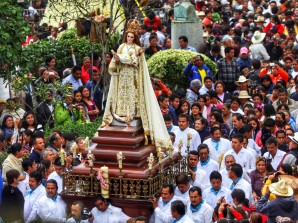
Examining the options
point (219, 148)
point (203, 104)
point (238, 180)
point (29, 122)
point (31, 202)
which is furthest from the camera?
point (203, 104)

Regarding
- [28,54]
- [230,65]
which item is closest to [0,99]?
[28,54]

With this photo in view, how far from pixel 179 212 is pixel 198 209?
55cm

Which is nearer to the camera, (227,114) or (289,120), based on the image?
(289,120)

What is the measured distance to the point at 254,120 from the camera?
20.1 metres

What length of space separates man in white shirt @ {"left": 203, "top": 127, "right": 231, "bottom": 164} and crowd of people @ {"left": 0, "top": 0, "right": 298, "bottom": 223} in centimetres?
2

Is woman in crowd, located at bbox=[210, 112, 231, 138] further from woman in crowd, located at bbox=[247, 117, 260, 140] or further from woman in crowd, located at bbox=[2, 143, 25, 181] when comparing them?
woman in crowd, located at bbox=[2, 143, 25, 181]

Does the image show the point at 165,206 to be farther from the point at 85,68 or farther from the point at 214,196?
the point at 85,68

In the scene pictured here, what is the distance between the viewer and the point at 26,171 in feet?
57.5

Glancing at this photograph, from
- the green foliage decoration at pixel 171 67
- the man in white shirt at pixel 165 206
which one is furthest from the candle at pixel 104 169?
the green foliage decoration at pixel 171 67

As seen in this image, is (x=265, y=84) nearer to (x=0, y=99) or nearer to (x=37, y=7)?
(x=0, y=99)

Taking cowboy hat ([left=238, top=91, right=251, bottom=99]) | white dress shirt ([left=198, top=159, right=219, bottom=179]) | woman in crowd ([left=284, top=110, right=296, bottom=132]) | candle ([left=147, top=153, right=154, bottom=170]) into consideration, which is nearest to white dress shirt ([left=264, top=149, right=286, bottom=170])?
white dress shirt ([left=198, top=159, right=219, bottom=179])

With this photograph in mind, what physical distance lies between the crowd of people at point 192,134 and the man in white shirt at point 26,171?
0.07ft

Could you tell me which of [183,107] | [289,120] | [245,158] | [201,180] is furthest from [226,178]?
[183,107]

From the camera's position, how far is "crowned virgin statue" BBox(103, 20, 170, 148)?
16.9 m
